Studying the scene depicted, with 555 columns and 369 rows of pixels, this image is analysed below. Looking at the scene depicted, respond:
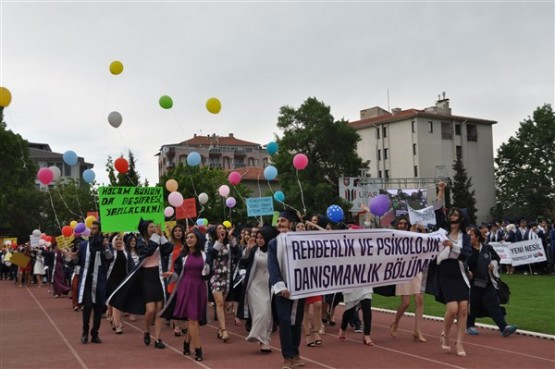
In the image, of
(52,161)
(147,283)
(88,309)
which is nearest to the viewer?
(147,283)

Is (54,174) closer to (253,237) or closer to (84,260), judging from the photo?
(84,260)

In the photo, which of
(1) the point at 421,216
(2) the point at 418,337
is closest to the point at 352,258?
(2) the point at 418,337

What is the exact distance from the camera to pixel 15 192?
60.6 metres

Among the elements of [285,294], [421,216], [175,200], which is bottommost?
[285,294]

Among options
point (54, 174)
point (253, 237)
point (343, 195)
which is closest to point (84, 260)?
point (253, 237)

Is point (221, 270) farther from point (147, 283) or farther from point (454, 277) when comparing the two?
point (454, 277)

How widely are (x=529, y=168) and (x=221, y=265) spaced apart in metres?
70.3

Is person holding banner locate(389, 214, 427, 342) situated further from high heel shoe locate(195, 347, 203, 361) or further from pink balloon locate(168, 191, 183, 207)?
pink balloon locate(168, 191, 183, 207)

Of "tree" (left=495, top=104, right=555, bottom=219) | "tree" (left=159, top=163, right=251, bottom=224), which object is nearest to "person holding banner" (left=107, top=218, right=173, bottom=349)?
"tree" (left=159, top=163, right=251, bottom=224)

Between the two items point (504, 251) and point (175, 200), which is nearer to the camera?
point (175, 200)

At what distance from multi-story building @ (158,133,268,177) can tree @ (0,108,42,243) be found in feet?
173

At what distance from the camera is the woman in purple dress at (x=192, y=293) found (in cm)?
909

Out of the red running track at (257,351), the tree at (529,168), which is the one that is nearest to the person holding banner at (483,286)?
the red running track at (257,351)

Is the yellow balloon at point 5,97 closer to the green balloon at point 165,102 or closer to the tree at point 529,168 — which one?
the green balloon at point 165,102
